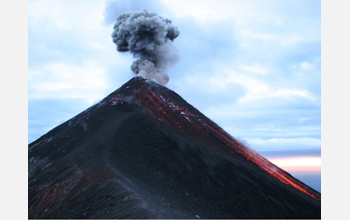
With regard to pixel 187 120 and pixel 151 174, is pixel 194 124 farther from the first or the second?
pixel 151 174

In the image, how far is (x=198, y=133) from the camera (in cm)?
4281

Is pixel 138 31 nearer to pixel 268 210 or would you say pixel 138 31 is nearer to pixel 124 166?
pixel 124 166

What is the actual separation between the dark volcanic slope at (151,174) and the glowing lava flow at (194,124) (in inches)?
10.0

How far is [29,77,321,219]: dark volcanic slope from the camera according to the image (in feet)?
78.9

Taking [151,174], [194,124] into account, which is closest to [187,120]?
[194,124]

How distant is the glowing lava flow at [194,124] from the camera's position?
136ft

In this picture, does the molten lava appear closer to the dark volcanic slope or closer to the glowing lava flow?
the glowing lava flow

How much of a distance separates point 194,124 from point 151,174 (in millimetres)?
18115

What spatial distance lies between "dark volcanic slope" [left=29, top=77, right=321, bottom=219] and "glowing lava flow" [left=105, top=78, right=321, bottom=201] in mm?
255

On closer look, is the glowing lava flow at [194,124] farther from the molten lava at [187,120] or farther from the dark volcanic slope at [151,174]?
the dark volcanic slope at [151,174]

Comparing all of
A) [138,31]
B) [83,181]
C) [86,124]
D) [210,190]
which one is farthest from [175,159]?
[138,31]

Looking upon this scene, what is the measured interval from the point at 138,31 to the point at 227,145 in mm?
39491

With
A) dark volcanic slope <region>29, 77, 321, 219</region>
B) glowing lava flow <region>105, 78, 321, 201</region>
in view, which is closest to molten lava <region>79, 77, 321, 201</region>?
glowing lava flow <region>105, 78, 321, 201</region>

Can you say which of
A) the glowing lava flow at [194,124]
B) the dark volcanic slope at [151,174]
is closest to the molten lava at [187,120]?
the glowing lava flow at [194,124]
